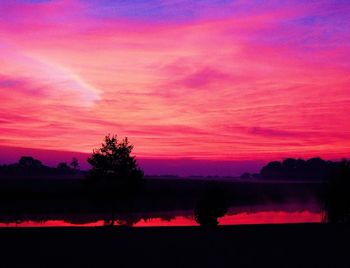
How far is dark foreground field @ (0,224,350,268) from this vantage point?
1725cm

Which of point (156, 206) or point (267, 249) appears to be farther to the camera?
point (156, 206)

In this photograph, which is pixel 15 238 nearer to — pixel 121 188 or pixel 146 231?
pixel 146 231

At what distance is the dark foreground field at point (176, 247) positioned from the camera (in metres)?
17.2

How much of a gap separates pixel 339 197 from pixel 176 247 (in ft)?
88.7

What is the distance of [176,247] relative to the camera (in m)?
20.9

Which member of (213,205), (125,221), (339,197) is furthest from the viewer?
(125,221)

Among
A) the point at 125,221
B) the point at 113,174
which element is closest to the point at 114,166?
the point at 113,174

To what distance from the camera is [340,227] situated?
29.2 m

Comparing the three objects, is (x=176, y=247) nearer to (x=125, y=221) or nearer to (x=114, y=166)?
(x=114, y=166)

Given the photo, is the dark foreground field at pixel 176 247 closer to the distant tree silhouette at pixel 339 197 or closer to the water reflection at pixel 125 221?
the distant tree silhouette at pixel 339 197

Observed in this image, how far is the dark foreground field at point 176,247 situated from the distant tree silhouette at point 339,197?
52.1 ft

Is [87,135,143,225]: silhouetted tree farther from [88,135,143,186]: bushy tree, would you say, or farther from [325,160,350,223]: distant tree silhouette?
[325,160,350,223]: distant tree silhouette

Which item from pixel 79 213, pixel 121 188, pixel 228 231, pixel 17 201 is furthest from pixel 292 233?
pixel 17 201

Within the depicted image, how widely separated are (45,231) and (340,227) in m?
18.2
